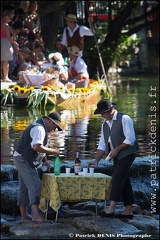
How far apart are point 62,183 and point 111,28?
19.5 m

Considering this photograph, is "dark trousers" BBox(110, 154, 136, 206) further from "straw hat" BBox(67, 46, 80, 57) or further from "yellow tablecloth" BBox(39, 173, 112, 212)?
"straw hat" BBox(67, 46, 80, 57)

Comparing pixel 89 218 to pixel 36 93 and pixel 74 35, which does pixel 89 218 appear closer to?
pixel 36 93

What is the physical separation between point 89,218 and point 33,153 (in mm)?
1222

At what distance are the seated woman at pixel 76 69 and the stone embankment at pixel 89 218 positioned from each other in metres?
9.16

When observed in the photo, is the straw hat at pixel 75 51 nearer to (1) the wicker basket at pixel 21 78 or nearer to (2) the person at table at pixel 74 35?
(2) the person at table at pixel 74 35

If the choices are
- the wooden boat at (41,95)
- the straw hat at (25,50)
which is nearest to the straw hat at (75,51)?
the straw hat at (25,50)

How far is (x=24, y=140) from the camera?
11.8 meters

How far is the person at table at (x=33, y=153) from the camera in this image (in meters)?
11.6

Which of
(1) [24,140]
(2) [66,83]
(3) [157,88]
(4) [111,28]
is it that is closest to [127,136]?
(1) [24,140]

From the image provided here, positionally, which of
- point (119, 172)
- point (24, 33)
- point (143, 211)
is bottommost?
point (143, 211)

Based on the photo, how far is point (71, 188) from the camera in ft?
38.9

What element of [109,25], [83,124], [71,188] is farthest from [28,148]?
[109,25]

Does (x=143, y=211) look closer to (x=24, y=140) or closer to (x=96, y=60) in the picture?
(x=24, y=140)

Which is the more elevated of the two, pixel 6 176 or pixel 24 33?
pixel 24 33
